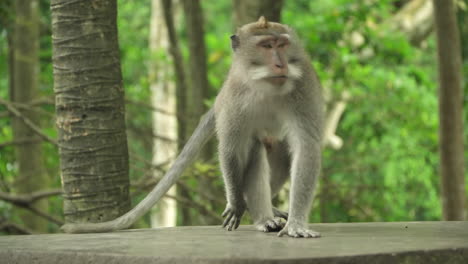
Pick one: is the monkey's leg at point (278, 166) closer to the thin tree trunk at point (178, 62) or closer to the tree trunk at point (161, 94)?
the thin tree trunk at point (178, 62)

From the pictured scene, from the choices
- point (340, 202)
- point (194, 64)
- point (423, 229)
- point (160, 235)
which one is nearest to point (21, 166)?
point (194, 64)

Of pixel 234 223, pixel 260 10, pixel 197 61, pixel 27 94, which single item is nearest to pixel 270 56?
pixel 234 223

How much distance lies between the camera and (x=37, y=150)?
8539 millimetres

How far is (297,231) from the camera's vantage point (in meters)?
4.14

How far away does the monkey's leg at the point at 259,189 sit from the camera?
473 centimetres

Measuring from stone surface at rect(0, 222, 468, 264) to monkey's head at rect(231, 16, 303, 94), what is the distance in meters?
0.89

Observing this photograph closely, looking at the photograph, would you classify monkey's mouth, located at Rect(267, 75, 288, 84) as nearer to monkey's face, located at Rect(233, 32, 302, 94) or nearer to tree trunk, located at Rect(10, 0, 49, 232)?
monkey's face, located at Rect(233, 32, 302, 94)

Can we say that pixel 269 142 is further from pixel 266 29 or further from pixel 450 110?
pixel 450 110

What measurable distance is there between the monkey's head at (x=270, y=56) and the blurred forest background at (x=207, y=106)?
4.25 feet

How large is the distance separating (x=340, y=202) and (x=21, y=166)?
12.4 ft

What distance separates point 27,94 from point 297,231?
536cm

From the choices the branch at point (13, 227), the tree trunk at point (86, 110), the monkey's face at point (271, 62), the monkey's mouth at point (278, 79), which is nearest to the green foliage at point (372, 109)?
the branch at point (13, 227)

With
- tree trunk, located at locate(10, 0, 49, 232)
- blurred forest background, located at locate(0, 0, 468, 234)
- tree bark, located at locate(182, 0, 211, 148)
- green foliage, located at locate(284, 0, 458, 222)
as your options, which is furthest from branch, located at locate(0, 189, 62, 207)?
green foliage, located at locate(284, 0, 458, 222)

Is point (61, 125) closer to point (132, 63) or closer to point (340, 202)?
point (340, 202)
